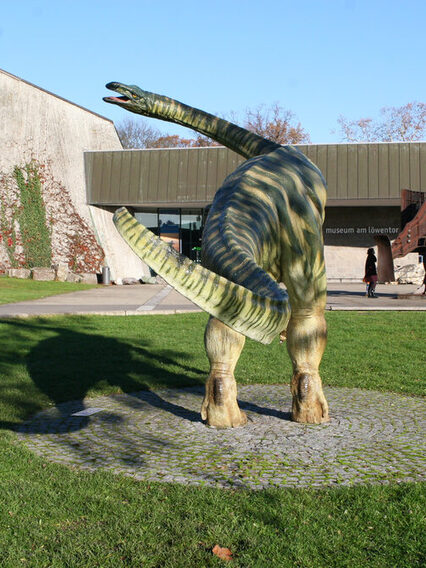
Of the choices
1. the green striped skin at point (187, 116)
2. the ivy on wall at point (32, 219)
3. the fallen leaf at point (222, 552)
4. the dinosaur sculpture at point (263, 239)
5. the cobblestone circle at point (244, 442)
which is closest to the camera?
the fallen leaf at point (222, 552)

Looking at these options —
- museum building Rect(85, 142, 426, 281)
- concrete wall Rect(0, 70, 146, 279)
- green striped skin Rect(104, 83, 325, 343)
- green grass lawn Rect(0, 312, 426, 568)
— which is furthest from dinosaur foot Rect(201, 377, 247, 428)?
concrete wall Rect(0, 70, 146, 279)

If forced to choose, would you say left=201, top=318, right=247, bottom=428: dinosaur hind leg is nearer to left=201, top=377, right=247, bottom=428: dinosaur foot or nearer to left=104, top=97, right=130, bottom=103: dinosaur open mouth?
left=201, top=377, right=247, bottom=428: dinosaur foot

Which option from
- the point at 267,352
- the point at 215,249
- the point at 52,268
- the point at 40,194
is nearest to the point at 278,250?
the point at 215,249

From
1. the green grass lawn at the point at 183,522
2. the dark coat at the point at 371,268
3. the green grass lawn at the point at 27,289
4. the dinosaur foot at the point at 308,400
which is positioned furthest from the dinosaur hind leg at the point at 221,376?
the dark coat at the point at 371,268

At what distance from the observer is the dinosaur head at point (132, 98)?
16.0 feet

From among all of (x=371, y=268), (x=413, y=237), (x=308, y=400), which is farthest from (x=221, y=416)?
(x=371, y=268)

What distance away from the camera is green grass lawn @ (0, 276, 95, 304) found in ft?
61.1

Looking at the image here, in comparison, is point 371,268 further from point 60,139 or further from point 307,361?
point 60,139

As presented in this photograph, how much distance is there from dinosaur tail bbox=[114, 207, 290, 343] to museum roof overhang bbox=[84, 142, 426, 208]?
86.9 ft

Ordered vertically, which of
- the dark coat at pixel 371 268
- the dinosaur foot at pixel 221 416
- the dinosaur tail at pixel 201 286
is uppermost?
the dinosaur tail at pixel 201 286

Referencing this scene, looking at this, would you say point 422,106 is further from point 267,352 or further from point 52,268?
point 267,352

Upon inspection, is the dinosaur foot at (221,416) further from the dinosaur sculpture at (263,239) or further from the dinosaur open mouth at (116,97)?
the dinosaur open mouth at (116,97)

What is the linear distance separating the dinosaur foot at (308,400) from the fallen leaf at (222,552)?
7.74 feet

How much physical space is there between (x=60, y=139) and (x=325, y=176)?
493 inches
